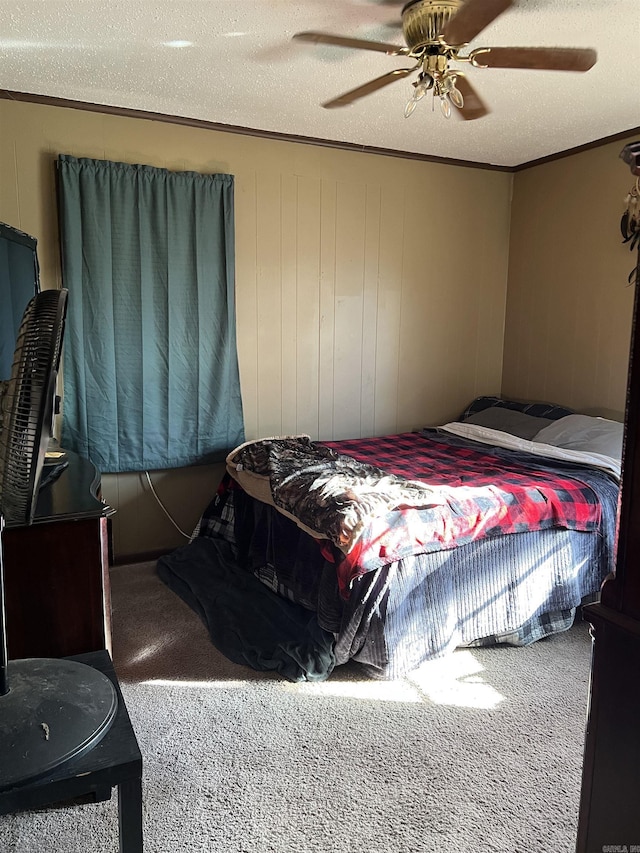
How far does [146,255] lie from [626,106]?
97.7 inches

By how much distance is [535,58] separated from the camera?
2150mm

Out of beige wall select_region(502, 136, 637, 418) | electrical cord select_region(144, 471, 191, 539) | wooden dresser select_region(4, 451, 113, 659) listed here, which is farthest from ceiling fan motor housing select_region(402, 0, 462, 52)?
electrical cord select_region(144, 471, 191, 539)

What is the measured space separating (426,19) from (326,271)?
1.88m

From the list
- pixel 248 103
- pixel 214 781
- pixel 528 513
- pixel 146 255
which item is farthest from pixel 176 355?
pixel 214 781

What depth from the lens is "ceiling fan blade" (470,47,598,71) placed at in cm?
209

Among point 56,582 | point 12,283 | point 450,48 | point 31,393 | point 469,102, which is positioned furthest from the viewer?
point 469,102

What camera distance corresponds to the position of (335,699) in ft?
7.38

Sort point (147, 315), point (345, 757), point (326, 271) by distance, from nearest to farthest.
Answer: point (345, 757) → point (147, 315) → point (326, 271)

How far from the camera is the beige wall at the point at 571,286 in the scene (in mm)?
3633

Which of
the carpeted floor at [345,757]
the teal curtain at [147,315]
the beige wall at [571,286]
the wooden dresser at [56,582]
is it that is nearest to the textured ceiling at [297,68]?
the beige wall at [571,286]

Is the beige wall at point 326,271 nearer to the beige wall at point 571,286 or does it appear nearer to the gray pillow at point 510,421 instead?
the beige wall at point 571,286

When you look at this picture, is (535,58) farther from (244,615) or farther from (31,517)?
(244,615)

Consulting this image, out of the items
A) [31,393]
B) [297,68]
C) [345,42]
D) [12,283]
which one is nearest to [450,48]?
[345,42]

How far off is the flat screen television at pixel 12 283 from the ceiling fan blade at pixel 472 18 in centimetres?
162
